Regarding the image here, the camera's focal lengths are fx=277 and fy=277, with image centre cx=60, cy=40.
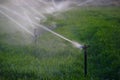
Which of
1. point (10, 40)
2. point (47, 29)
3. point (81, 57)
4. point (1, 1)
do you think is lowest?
point (81, 57)

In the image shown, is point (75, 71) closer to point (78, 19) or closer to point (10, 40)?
point (10, 40)

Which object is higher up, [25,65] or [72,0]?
[72,0]

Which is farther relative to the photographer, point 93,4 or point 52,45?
point 93,4

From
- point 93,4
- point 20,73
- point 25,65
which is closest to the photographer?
point 20,73

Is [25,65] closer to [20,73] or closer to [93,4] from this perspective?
[20,73]

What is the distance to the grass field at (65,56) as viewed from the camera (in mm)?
10875

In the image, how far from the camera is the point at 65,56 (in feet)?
42.4

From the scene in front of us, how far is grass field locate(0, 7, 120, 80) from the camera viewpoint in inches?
428

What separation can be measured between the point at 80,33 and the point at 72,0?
1290 centimetres

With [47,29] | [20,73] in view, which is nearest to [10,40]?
[47,29]

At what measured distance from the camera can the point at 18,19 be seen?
1995cm

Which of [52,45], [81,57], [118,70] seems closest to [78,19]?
[52,45]

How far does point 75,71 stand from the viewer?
11.3 m

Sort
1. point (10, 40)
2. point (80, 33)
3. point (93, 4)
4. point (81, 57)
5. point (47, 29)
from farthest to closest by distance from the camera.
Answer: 1. point (93, 4)
2. point (47, 29)
3. point (80, 33)
4. point (10, 40)
5. point (81, 57)
